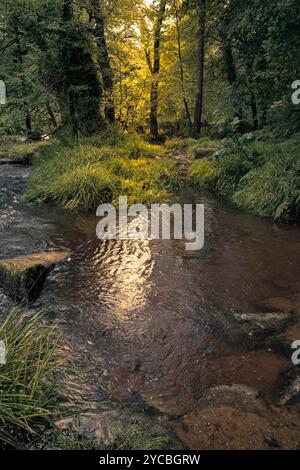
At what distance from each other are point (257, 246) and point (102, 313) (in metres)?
3.21

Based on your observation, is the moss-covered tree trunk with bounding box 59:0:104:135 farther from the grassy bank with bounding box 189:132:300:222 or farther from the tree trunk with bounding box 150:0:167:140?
the tree trunk with bounding box 150:0:167:140

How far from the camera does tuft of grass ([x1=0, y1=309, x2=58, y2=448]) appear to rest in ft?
8.56

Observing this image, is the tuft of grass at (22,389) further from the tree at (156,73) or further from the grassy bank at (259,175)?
the tree at (156,73)

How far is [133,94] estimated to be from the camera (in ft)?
52.7

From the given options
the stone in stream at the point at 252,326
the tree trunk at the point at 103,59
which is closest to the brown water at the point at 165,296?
the stone in stream at the point at 252,326

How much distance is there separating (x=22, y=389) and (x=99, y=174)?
740cm

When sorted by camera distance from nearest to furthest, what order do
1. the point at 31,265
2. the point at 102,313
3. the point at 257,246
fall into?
1. the point at 102,313
2. the point at 31,265
3. the point at 257,246

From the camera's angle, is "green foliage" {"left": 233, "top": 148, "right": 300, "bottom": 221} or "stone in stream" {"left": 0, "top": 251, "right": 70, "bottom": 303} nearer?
"stone in stream" {"left": 0, "top": 251, "right": 70, "bottom": 303}

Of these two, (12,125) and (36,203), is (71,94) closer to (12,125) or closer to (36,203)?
(12,125)

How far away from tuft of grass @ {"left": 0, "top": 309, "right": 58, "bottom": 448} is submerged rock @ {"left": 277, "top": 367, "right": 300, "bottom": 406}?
1841 millimetres

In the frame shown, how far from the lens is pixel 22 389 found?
2803mm

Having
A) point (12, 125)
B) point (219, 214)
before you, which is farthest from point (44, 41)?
point (219, 214)

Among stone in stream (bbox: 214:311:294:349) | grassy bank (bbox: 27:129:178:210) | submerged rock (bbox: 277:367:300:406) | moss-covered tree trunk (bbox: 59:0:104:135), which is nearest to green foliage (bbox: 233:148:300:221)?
grassy bank (bbox: 27:129:178:210)

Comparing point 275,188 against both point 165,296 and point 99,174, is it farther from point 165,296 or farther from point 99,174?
point 165,296
